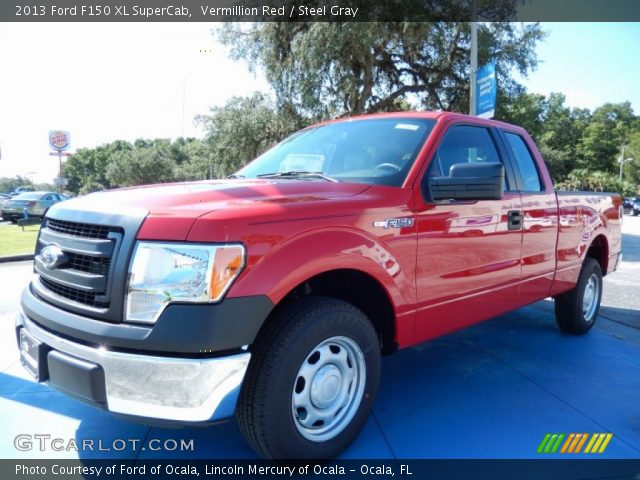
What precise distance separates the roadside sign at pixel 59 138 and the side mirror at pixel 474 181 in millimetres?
30631

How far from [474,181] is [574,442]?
1617 mm

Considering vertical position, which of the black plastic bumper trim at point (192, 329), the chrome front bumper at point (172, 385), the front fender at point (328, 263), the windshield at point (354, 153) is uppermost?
the windshield at point (354, 153)

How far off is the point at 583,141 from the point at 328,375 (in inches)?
3508

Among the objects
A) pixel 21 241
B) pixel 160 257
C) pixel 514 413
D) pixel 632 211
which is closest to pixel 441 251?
pixel 514 413

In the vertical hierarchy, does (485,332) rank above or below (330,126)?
below

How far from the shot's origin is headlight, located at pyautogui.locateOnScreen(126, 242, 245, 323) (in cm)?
195

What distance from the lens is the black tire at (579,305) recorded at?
4.64m

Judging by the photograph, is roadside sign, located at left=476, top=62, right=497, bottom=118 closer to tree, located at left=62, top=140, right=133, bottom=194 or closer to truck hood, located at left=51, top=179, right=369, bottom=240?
truck hood, located at left=51, top=179, right=369, bottom=240

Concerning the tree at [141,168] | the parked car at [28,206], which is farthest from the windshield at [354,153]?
the tree at [141,168]

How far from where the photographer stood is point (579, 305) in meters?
4.66

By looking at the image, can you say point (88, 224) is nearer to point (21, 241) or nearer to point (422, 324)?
point (422, 324)

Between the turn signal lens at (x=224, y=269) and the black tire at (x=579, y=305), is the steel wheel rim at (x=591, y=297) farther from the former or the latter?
the turn signal lens at (x=224, y=269)

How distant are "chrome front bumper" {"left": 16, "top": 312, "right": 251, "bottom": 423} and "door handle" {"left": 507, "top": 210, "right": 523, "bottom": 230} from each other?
7.66 ft

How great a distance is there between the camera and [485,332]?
15.9ft
